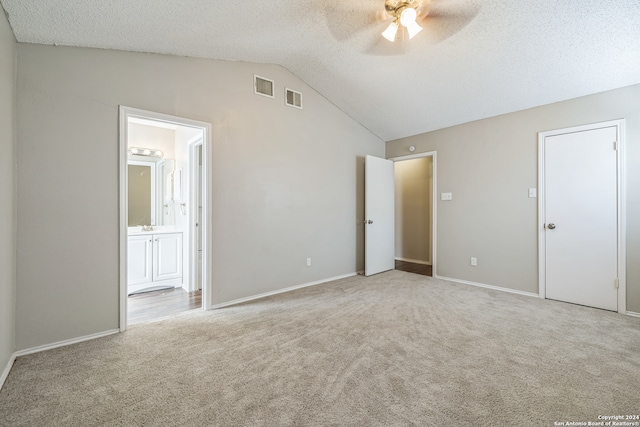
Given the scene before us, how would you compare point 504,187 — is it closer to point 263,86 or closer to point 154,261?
point 263,86

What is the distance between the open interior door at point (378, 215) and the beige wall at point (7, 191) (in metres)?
3.97

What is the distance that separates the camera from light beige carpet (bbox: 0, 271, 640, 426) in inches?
60.2

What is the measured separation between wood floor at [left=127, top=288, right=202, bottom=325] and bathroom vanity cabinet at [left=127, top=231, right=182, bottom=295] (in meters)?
0.15

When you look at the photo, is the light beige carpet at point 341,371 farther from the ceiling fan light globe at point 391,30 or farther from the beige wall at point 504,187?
the ceiling fan light globe at point 391,30

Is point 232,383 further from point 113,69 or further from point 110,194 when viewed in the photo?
point 113,69

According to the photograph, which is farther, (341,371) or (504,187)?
(504,187)

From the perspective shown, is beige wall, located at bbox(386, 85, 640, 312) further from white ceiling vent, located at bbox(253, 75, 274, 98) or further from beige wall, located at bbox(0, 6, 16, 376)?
beige wall, located at bbox(0, 6, 16, 376)

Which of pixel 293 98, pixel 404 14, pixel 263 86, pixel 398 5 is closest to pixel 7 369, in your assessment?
pixel 263 86

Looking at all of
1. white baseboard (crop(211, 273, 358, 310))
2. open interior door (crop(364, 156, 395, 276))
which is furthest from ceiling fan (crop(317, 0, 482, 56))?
white baseboard (crop(211, 273, 358, 310))

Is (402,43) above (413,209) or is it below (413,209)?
above

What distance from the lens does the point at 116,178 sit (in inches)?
99.1

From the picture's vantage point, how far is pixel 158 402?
1.62 m

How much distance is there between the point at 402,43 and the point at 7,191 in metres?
3.60

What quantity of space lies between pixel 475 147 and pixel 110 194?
15.1 ft
